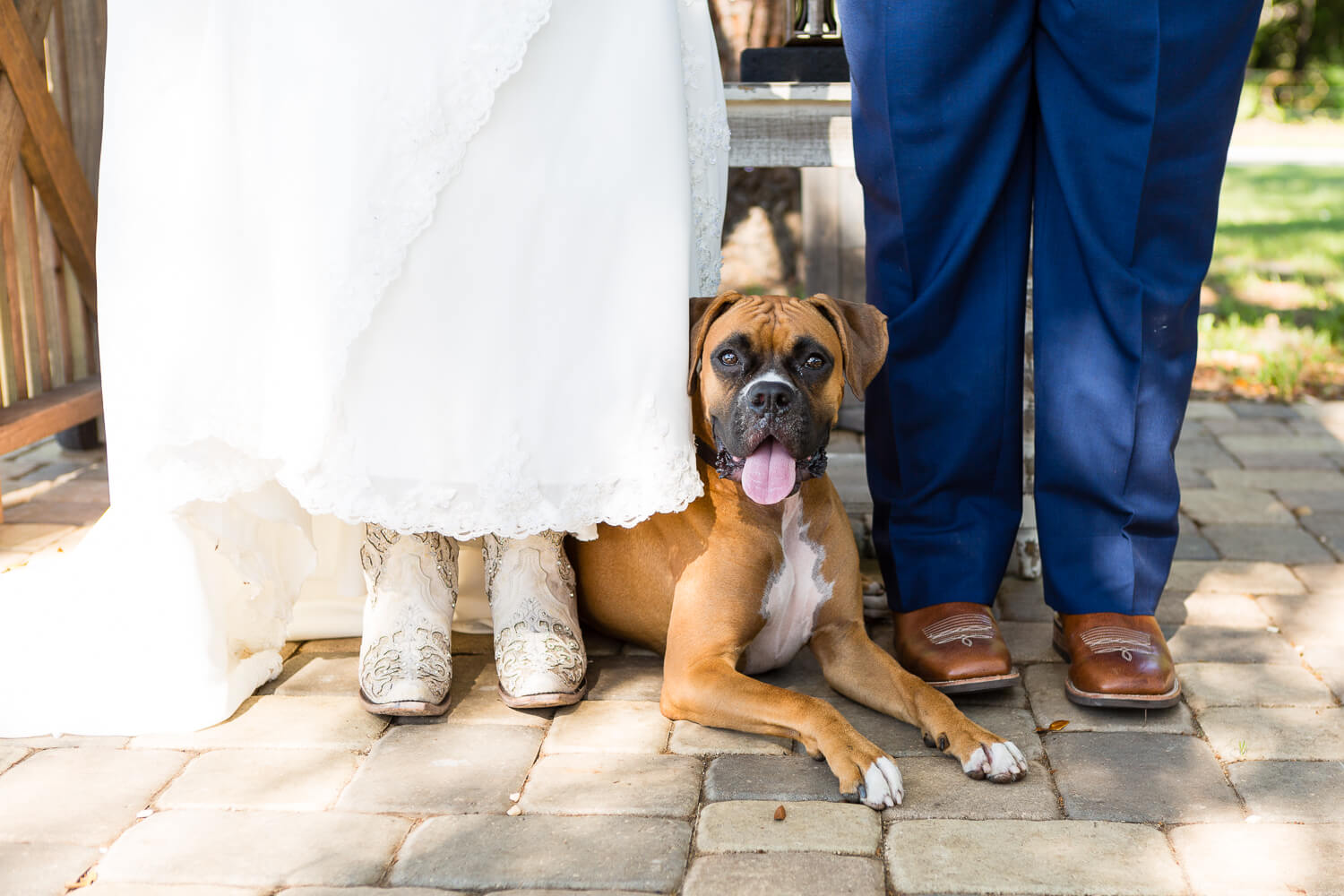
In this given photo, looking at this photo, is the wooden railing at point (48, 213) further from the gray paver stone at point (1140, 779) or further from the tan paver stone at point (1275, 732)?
the tan paver stone at point (1275, 732)

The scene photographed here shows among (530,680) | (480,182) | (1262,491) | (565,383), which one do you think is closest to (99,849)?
(530,680)

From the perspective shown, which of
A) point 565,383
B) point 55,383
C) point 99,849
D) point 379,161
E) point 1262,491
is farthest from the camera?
point 55,383

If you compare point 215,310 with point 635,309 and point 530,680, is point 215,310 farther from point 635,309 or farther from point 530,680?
point 530,680

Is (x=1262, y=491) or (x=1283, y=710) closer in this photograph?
(x=1283, y=710)

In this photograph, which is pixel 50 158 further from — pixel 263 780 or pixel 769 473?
pixel 769 473

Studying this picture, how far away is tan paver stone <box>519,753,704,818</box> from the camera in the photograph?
7.64 ft

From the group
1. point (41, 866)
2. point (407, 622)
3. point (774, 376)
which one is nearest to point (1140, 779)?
point (774, 376)

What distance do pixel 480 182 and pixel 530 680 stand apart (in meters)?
1.07

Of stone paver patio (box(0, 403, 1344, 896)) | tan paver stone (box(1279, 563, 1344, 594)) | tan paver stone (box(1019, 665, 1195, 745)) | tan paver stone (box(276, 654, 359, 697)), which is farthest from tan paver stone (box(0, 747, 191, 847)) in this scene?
tan paver stone (box(1279, 563, 1344, 594))

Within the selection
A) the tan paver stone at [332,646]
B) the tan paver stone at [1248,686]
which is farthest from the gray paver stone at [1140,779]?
the tan paver stone at [332,646]

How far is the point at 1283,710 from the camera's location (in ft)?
8.91

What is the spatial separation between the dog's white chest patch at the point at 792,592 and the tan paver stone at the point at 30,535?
7.44ft

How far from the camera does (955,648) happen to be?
2801 mm

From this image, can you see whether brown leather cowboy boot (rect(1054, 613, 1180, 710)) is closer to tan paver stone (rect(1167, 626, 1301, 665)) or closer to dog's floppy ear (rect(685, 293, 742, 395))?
tan paver stone (rect(1167, 626, 1301, 665))
